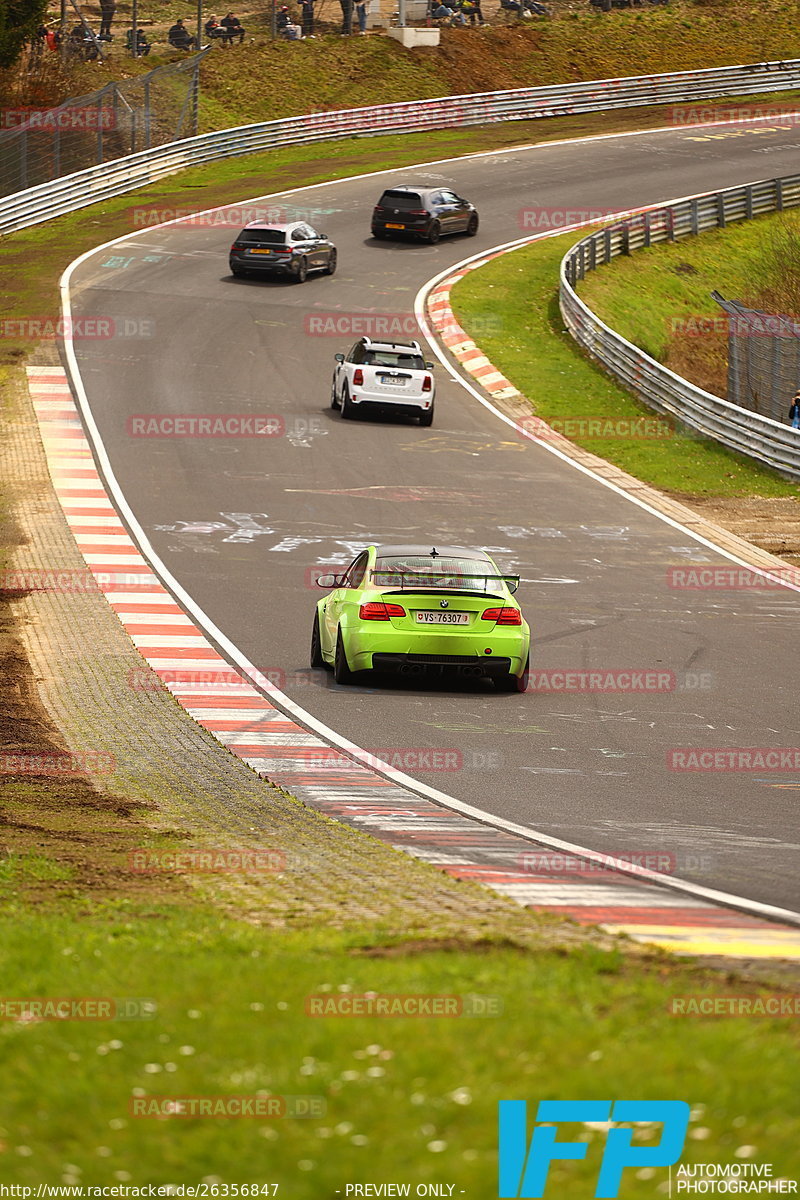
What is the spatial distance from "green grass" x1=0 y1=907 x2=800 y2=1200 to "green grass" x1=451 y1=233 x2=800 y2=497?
24247 millimetres

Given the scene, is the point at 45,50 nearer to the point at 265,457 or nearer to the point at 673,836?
the point at 265,457

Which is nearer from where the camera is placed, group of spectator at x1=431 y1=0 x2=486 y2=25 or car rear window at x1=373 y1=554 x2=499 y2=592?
car rear window at x1=373 y1=554 x2=499 y2=592

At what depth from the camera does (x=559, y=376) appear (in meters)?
37.2

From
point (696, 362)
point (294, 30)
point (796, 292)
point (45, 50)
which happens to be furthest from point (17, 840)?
point (294, 30)

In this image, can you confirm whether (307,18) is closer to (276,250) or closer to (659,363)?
(276,250)

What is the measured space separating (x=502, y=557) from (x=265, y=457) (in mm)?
7756

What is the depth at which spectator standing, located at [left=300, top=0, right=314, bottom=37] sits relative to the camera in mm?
67500

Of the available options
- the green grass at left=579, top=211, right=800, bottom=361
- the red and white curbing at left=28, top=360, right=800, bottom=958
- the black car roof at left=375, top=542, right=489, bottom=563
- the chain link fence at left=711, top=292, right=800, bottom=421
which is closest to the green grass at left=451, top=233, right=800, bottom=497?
the green grass at left=579, top=211, right=800, bottom=361

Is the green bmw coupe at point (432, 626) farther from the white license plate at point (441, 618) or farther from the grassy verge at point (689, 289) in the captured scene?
the grassy verge at point (689, 289)

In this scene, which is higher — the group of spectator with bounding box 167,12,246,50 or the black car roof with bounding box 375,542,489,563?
the group of spectator with bounding box 167,12,246,50

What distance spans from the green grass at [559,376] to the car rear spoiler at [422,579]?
14.7 meters

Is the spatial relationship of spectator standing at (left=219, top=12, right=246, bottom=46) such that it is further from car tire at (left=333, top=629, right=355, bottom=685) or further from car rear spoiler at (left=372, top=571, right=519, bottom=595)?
car tire at (left=333, top=629, right=355, bottom=685)

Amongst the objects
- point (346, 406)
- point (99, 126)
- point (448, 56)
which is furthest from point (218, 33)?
point (346, 406)

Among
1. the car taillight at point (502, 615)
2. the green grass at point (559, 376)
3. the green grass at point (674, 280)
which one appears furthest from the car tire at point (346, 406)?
the car taillight at point (502, 615)
